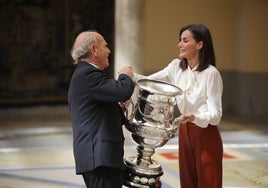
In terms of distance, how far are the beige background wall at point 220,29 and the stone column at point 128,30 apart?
1940 millimetres

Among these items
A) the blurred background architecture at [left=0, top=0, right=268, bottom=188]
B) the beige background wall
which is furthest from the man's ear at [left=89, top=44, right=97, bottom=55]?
the beige background wall

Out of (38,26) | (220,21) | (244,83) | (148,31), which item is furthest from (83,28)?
(244,83)

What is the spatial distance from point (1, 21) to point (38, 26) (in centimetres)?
81

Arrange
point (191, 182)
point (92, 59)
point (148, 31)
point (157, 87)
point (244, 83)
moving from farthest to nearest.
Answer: point (244, 83)
point (148, 31)
point (191, 182)
point (157, 87)
point (92, 59)

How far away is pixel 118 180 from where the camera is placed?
318cm

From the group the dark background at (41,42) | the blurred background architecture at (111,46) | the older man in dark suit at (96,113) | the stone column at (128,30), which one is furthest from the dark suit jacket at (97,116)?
the dark background at (41,42)

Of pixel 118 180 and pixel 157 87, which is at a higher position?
pixel 157 87

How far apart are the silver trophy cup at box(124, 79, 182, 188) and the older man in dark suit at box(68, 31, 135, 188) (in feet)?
0.41

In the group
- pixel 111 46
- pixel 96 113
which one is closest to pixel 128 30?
pixel 111 46

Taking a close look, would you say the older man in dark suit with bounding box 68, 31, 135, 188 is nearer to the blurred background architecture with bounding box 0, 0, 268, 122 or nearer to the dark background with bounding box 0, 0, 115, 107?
the blurred background architecture with bounding box 0, 0, 268, 122

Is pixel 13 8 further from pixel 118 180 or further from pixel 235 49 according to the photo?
pixel 118 180

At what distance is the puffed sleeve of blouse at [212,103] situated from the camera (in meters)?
3.28

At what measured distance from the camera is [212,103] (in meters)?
3.32

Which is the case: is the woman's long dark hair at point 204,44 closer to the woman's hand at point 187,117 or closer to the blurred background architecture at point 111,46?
the woman's hand at point 187,117
